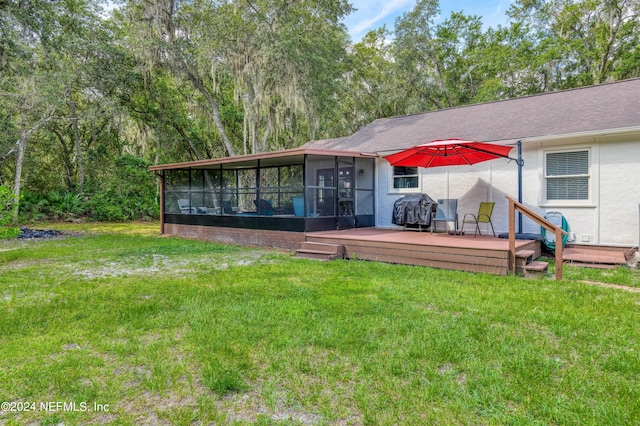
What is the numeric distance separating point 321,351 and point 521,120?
25.3ft

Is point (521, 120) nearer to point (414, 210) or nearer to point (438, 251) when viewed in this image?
point (414, 210)

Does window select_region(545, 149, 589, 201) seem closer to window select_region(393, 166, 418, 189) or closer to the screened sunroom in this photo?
window select_region(393, 166, 418, 189)

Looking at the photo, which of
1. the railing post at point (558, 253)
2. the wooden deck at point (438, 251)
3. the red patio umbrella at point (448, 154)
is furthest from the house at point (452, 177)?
the railing post at point (558, 253)

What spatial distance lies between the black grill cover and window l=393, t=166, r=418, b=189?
2.13 feet

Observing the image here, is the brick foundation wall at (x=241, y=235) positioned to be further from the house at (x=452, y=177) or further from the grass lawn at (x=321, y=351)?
the grass lawn at (x=321, y=351)

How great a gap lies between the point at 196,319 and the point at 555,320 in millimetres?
3413

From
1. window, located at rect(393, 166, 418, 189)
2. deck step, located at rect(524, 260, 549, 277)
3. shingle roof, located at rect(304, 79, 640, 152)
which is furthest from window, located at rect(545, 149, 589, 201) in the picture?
window, located at rect(393, 166, 418, 189)

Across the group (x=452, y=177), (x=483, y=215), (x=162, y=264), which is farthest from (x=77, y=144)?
(x=483, y=215)

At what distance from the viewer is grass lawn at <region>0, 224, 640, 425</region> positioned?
2141 millimetres

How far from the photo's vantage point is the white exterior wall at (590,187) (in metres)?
6.54

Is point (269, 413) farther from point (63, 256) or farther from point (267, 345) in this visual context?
point (63, 256)

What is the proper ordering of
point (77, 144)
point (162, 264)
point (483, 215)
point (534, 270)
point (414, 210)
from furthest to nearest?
point (77, 144) < point (414, 210) < point (483, 215) < point (162, 264) < point (534, 270)

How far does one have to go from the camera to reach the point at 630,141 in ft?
21.4

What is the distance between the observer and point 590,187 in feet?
22.6
